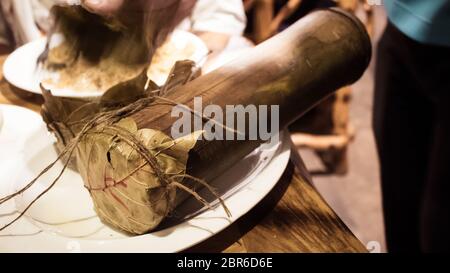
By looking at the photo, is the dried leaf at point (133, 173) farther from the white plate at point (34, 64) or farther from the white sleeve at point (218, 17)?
the white sleeve at point (218, 17)

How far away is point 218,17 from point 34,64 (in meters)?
0.35

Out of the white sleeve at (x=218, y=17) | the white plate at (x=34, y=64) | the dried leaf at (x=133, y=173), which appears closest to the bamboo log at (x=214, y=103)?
the dried leaf at (x=133, y=173)

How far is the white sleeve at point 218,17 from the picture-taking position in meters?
0.97

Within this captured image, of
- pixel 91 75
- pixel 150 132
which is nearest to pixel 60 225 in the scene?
pixel 150 132

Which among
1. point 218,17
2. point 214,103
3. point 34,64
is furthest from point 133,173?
point 218,17

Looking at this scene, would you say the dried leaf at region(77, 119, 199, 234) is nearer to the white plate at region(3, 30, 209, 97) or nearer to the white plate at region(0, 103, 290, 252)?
the white plate at region(0, 103, 290, 252)

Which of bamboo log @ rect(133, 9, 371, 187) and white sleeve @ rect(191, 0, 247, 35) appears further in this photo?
white sleeve @ rect(191, 0, 247, 35)

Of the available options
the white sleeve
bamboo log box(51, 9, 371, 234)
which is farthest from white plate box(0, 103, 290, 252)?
the white sleeve

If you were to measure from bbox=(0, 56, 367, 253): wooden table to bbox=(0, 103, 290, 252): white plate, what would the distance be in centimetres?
3

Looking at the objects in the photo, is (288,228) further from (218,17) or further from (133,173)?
(218,17)

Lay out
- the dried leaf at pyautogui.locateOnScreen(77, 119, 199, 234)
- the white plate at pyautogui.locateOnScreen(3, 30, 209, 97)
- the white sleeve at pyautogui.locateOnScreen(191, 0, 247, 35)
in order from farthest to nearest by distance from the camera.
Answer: the white sleeve at pyautogui.locateOnScreen(191, 0, 247, 35)
the white plate at pyautogui.locateOnScreen(3, 30, 209, 97)
the dried leaf at pyautogui.locateOnScreen(77, 119, 199, 234)

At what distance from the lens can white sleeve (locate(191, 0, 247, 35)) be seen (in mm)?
973

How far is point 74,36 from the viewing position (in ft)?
2.67

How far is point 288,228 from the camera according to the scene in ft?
1.96
